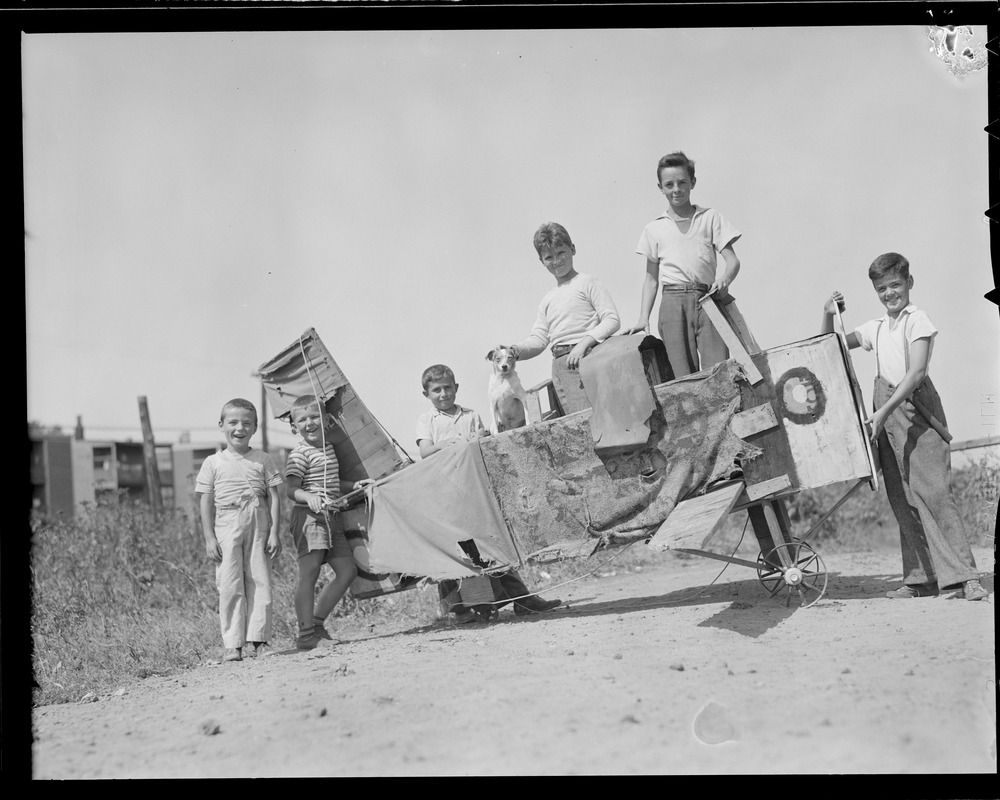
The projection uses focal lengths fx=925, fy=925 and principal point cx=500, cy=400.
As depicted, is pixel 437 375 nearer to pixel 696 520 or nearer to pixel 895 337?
pixel 696 520

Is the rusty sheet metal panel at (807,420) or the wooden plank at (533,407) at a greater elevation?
the wooden plank at (533,407)

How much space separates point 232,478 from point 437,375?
1.50m

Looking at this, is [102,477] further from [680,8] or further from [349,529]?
Result: [680,8]

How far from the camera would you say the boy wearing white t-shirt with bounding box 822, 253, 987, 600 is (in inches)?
216

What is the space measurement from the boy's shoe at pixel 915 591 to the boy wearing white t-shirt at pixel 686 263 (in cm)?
185

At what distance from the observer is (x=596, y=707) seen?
420 cm

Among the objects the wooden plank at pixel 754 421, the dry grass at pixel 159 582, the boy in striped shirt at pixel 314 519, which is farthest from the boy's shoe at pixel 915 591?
the boy in striped shirt at pixel 314 519

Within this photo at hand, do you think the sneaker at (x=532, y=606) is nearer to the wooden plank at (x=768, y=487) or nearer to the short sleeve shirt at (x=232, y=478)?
the wooden plank at (x=768, y=487)

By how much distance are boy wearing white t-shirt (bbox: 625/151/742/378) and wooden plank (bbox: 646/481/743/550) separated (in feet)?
2.80

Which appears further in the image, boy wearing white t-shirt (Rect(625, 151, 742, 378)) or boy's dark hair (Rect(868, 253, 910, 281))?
boy wearing white t-shirt (Rect(625, 151, 742, 378))

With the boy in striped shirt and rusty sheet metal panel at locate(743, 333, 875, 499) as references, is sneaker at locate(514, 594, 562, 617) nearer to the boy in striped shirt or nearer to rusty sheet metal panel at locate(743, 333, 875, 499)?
the boy in striped shirt

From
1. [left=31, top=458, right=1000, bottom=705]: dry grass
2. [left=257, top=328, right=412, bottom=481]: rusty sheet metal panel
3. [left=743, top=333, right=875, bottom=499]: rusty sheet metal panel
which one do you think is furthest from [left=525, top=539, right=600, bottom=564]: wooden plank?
[left=257, top=328, right=412, bottom=481]: rusty sheet metal panel

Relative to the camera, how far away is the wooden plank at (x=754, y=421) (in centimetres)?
560

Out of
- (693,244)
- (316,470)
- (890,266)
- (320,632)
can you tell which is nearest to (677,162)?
(693,244)
